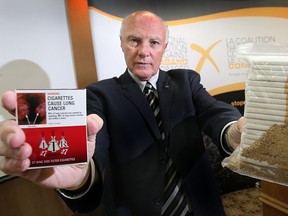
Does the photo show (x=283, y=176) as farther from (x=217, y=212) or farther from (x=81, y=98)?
(x=217, y=212)

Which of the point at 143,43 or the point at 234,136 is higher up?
the point at 143,43

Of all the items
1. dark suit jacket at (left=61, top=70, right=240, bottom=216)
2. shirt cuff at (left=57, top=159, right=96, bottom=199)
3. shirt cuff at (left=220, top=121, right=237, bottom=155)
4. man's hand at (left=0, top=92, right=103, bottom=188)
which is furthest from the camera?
dark suit jacket at (left=61, top=70, right=240, bottom=216)

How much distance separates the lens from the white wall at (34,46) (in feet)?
3.84

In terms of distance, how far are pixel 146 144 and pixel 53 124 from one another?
0.54 metres

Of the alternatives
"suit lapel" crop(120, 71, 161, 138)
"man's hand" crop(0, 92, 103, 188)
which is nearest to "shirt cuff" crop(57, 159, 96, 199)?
"man's hand" crop(0, 92, 103, 188)

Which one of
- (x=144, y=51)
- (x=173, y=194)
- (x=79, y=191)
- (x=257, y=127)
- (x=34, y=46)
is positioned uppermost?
(x=34, y=46)

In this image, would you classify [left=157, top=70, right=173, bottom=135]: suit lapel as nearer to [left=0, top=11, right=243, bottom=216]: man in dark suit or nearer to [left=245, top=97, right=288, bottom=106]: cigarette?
[left=0, top=11, right=243, bottom=216]: man in dark suit

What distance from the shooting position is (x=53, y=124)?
444 millimetres

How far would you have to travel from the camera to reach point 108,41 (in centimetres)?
149

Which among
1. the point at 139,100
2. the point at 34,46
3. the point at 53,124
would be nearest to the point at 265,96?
the point at 53,124

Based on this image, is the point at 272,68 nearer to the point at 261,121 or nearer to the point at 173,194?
the point at 261,121

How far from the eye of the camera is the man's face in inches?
38.5

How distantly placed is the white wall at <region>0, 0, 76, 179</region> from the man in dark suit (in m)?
0.42

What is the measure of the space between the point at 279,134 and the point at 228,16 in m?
1.64
